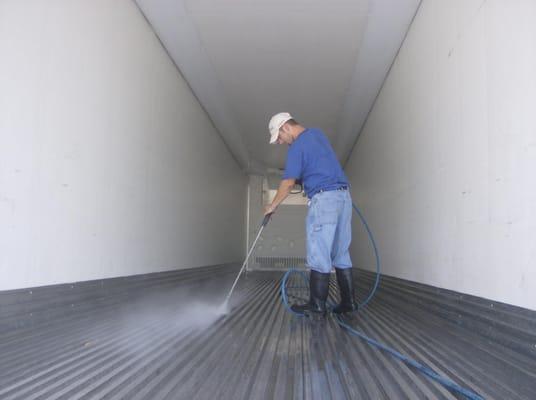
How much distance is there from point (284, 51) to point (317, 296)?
2107mm

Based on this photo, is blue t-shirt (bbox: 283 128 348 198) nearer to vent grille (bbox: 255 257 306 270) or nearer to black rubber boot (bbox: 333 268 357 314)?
black rubber boot (bbox: 333 268 357 314)

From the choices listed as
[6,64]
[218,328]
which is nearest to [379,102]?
[218,328]

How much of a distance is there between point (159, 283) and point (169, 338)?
1.23 m

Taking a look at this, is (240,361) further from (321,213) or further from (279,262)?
(279,262)

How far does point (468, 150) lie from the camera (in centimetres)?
154

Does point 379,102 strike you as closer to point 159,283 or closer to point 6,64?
point 159,283

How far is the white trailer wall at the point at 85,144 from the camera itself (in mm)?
1319

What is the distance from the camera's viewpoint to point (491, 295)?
131 cm

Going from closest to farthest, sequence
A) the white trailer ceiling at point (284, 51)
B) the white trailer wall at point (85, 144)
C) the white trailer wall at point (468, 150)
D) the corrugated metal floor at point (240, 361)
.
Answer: the corrugated metal floor at point (240, 361)
the white trailer wall at point (468, 150)
the white trailer wall at point (85, 144)
the white trailer ceiling at point (284, 51)

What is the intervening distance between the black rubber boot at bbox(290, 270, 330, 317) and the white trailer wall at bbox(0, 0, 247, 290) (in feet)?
3.75

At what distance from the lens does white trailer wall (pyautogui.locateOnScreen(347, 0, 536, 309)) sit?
1.16 m

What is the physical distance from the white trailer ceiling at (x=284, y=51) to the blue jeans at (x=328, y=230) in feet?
4.59

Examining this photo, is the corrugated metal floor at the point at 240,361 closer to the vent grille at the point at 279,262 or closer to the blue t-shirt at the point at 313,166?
the blue t-shirt at the point at 313,166

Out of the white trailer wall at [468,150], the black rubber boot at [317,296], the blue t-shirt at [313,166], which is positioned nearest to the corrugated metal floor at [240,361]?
the black rubber boot at [317,296]
